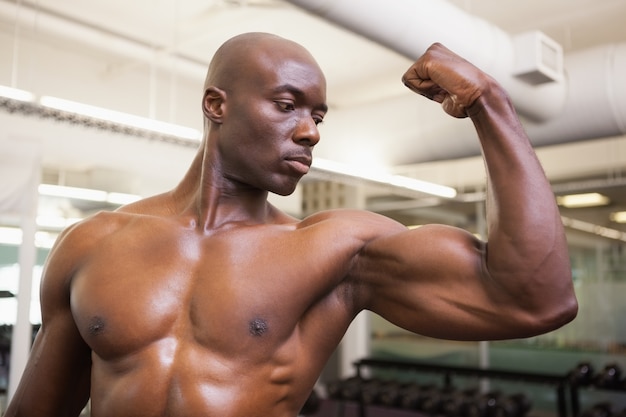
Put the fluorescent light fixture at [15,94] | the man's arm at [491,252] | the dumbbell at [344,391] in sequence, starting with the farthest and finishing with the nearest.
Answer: the dumbbell at [344,391] < the fluorescent light fixture at [15,94] < the man's arm at [491,252]

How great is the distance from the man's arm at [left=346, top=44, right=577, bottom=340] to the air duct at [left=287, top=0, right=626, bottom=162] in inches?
68.5

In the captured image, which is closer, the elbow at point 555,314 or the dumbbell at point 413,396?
the elbow at point 555,314

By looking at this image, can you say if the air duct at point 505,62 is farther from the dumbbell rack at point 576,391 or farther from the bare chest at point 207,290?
the dumbbell rack at point 576,391

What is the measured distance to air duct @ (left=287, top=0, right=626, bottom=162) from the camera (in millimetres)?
2752

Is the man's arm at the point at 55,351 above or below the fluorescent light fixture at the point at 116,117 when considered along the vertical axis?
below

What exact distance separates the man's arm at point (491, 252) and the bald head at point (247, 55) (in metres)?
0.23

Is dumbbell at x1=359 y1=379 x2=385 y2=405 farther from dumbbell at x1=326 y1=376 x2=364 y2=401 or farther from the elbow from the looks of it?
the elbow

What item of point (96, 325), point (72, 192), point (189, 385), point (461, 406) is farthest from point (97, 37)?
point (189, 385)

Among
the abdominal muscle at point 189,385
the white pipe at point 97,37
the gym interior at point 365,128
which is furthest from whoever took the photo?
the white pipe at point 97,37

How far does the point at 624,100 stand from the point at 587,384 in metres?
2.40

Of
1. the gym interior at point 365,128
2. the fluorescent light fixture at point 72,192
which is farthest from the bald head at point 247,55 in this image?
the fluorescent light fixture at point 72,192

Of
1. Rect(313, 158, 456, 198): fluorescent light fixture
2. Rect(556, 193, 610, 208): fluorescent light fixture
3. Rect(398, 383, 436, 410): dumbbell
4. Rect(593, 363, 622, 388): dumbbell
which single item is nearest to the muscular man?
Rect(313, 158, 456, 198): fluorescent light fixture

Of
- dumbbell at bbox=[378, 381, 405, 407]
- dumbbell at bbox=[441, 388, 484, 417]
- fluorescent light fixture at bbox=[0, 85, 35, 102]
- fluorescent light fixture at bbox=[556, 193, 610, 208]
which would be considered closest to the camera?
fluorescent light fixture at bbox=[0, 85, 35, 102]

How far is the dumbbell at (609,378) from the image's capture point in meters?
4.89
